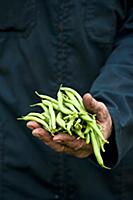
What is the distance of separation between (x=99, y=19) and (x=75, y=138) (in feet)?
2.19

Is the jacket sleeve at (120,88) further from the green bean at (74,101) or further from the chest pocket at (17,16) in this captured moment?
the chest pocket at (17,16)

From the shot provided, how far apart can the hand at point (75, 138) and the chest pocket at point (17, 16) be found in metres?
0.56

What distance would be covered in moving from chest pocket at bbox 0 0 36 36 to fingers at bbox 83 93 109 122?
560mm

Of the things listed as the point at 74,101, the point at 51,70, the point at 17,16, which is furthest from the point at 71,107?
the point at 17,16

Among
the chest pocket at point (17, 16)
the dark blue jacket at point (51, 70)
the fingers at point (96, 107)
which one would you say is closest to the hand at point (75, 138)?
the fingers at point (96, 107)

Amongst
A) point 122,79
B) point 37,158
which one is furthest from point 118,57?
point 37,158

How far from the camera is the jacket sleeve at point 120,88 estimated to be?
236cm

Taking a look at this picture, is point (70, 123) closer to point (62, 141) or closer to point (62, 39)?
point (62, 141)

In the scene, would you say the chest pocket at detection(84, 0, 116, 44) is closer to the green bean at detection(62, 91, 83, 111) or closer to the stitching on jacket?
the stitching on jacket

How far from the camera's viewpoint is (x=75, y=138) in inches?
85.5

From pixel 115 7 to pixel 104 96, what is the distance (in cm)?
44

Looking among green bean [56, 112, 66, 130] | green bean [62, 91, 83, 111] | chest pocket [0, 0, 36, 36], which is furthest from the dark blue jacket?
green bean [56, 112, 66, 130]

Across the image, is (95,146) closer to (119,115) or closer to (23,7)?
(119,115)

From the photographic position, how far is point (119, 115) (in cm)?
236
